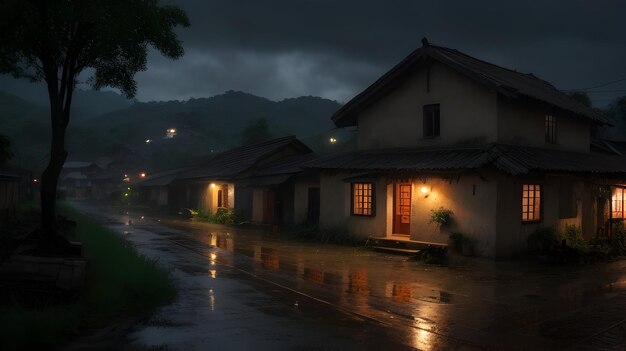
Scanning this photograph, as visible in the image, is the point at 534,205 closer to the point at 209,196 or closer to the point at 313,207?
the point at 313,207

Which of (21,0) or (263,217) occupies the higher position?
(21,0)

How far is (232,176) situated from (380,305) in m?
22.0

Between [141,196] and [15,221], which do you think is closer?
[15,221]

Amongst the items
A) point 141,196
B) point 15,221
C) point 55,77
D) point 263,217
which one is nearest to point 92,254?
point 55,77

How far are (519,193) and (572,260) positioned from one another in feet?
8.77

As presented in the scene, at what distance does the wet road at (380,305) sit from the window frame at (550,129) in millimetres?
5991

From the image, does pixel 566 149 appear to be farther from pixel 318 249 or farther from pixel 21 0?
pixel 21 0

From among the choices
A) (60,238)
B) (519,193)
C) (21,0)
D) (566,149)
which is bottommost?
(60,238)

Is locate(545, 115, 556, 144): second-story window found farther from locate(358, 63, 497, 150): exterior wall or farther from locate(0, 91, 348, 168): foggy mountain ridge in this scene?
locate(0, 91, 348, 168): foggy mountain ridge

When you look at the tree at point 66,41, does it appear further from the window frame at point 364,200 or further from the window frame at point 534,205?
the window frame at point 534,205

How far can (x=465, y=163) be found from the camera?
16031mm

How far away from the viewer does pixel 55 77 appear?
452 inches

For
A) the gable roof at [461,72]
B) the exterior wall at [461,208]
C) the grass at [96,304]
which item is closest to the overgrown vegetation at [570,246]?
the exterior wall at [461,208]

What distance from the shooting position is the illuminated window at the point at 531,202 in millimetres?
17141
